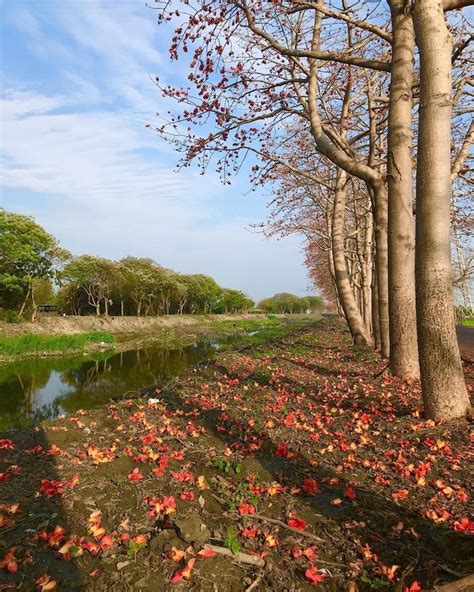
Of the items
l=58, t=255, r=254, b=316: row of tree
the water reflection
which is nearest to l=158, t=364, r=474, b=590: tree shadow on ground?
the water reflection

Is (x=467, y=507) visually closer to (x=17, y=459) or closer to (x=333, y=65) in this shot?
(x=17, y=459)

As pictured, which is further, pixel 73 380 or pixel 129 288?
pixel 129 288

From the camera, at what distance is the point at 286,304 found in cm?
13850

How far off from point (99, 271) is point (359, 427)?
4242 cm

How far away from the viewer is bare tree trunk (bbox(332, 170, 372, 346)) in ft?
45.7

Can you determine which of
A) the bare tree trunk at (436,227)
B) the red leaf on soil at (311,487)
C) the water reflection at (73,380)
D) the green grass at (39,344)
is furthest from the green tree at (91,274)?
the red leaf on soil at (311,487)

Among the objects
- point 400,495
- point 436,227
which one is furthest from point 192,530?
point 436,227

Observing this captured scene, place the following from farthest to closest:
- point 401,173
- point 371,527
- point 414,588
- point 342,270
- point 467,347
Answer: point 467,347
point 342,270
point 401,173
point 371,527
point 414,588

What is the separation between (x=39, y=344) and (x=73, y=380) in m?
9.91

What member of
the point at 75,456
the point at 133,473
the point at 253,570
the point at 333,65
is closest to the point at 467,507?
the point at 253,570

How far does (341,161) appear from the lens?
6898mm

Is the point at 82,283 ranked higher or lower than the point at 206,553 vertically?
higher

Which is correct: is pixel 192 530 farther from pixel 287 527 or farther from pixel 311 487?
pixel 311 487

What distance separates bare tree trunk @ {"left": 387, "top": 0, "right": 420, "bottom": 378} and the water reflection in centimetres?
571
